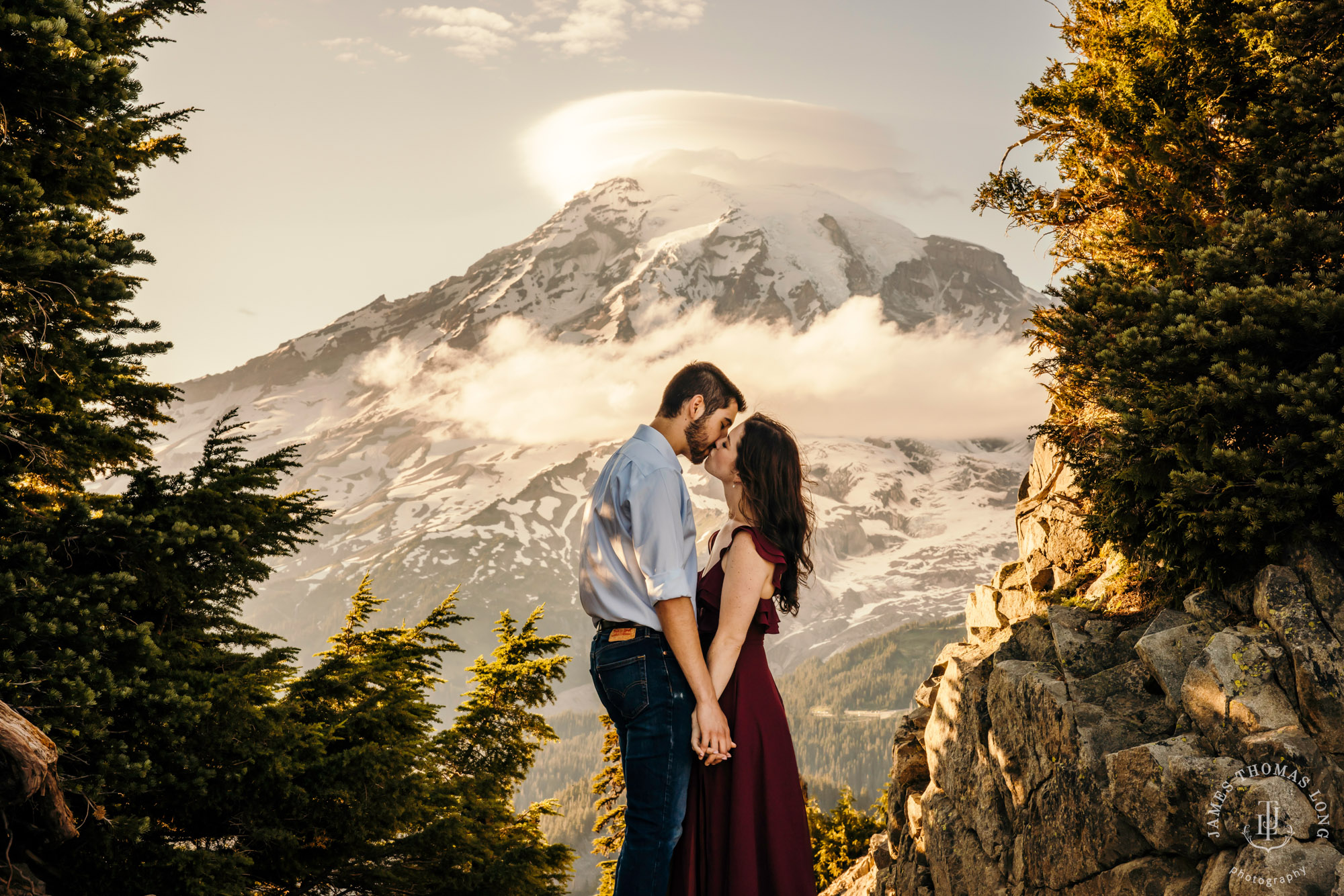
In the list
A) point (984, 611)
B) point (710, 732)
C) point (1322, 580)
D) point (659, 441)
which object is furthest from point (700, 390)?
point (984, 611)

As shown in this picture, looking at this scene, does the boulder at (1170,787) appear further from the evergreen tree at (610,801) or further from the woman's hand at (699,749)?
the evergreen tree at (610,801)

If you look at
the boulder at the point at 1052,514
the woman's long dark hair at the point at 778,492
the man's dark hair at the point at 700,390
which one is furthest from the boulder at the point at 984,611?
the man's dark hair at the point at 700,390

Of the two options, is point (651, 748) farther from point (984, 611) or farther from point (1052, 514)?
point (984, 611)

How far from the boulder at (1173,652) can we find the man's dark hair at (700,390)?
210 inches

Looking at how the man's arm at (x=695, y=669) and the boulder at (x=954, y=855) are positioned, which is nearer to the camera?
the man's arm at (x=695, y=669)

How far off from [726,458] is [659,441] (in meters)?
0.59

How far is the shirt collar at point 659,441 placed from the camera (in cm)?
369

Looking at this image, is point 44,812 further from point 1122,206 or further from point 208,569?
point 1122,206

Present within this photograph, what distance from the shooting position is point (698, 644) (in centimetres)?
346

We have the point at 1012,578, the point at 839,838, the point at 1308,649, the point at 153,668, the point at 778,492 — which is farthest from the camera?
the point at 839,838

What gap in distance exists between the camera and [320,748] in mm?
8844

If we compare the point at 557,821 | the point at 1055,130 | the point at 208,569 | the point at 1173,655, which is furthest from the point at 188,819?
the point at 557,821

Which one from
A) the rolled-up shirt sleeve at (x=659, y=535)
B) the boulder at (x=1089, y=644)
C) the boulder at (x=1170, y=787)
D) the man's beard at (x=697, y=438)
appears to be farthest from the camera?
the boulder at (x=1089, y=644)

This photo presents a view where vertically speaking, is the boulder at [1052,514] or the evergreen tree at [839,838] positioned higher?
the boulder at [1052,514]
